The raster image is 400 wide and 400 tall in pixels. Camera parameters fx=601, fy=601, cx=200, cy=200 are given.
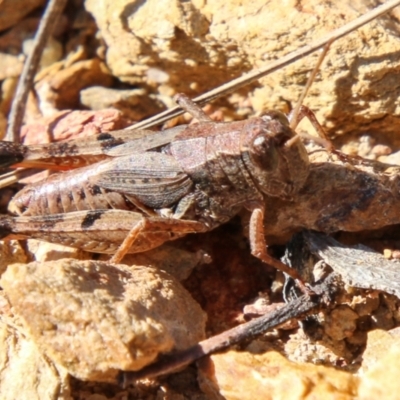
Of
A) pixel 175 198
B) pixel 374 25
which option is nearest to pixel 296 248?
pixel 175 198

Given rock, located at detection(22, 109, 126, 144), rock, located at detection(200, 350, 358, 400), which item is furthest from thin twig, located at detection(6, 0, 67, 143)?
rock, located at detection(200, 350, 358, 400)

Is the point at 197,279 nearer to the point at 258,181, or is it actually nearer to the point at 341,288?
the point at 258,181

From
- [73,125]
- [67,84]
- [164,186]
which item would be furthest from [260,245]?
[67,84]

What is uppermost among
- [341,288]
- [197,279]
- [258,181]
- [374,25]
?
[374,25]

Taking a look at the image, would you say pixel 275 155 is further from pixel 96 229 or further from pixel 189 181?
pixel 96 229

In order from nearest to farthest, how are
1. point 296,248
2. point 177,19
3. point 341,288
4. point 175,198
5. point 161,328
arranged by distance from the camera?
point 161,328
point 341,288
point 296,248
point 175,198
point 177,19

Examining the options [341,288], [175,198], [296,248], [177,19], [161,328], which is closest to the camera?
[161,328]

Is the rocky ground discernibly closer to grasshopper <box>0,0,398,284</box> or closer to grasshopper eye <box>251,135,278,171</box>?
grasshopper <box>0,0,398,284</box>

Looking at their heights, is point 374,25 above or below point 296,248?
above
